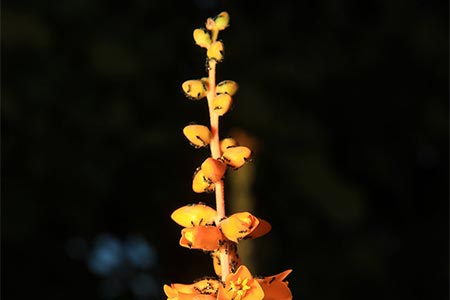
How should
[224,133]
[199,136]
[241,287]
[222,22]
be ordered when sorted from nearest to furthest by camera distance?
[241,287]
[199,136]
[222,22]
[224,133]

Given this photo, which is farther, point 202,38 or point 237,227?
point 202,38

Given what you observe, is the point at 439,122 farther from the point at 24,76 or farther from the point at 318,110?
the point at 24,76

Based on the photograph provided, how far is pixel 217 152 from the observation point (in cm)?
136

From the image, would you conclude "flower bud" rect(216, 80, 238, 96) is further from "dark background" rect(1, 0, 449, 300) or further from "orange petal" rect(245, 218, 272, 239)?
"dark background" rect(1, 0, 449, 300)

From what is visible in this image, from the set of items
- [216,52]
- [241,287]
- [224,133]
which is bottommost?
[241,287]

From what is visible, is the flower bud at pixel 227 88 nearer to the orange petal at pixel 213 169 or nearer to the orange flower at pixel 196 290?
the orange petal at pixel 213 169

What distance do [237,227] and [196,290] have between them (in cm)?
12

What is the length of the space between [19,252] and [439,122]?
314cm

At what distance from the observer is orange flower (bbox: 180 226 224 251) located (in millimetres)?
→ 1286

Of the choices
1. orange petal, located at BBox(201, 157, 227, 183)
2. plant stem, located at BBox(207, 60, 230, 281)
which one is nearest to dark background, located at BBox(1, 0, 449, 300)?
plant stem, located at BBox(207, 60, 230, 281)

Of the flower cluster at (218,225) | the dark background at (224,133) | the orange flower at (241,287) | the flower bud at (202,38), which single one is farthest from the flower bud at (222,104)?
the dark background at (224,133)

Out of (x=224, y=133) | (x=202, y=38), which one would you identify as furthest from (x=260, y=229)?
(x=224, y=133)

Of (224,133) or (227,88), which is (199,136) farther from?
(224,133)

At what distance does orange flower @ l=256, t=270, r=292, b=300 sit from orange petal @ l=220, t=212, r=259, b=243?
0.08 m
